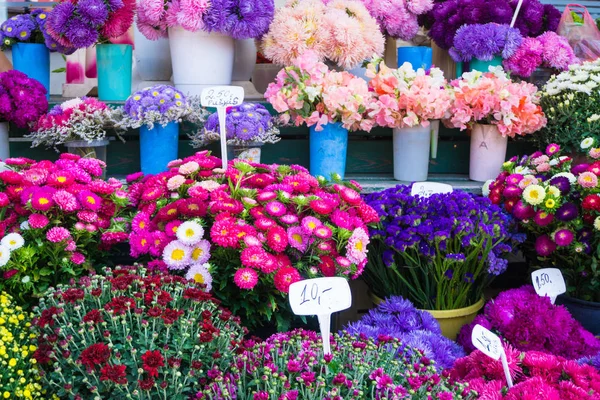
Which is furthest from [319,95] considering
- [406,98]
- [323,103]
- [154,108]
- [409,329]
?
[409,329]

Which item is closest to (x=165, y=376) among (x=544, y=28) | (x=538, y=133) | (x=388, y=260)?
(x=388, y=260)

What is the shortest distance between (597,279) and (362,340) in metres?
1.19

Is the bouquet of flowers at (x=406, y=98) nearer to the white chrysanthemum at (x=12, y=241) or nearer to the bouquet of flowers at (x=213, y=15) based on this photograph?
the bouquet of flowers at (x=213, y=15)

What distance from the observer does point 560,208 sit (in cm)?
228

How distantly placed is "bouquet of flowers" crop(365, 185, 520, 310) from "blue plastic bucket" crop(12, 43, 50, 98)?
148 cm

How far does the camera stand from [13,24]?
2596 millimetres

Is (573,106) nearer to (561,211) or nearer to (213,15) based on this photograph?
(561,211)

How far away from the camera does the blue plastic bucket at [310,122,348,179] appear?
251cm

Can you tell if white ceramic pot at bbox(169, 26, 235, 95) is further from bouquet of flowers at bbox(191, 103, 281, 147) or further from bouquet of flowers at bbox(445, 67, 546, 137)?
bouquet of flowers at bbox(445, 67, 546, 137)

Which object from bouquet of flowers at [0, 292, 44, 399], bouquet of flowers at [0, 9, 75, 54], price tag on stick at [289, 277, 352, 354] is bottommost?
bouquet of flowers at [0, 292, 44, 399]

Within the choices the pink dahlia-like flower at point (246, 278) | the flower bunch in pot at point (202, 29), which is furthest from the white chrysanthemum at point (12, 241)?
the flower bunch in pot at point (202, 29)

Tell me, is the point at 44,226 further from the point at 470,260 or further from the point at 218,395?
the point at 470,260

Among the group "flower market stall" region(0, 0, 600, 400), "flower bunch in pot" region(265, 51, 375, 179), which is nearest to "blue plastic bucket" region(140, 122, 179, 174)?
"flower market stall" region(0, 0, 600, 400)

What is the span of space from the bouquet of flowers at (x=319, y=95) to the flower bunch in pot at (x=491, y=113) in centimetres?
39
